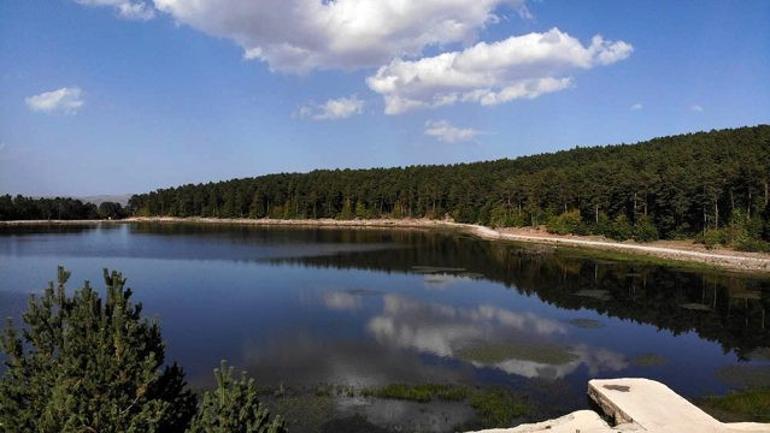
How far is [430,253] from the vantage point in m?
70.8

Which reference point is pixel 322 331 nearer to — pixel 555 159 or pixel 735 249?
pixel 735 249

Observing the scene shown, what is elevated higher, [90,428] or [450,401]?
[90,428]

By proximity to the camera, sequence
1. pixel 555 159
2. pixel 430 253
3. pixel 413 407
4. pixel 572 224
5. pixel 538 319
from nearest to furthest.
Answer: pixel 413 407, pixel 538 319, pixel 430 253, pixel 572 224, pixel 555 159

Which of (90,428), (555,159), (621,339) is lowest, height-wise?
(621,339)

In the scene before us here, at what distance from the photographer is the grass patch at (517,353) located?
2533 centimetres

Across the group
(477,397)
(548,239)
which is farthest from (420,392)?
(548,239)

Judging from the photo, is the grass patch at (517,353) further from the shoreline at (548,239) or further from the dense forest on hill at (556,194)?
the dense forest on hill at (556,194)

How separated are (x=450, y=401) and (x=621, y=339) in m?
14.2

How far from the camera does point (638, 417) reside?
1670cm

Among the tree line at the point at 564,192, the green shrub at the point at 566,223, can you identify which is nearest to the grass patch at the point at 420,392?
the tree line at the point at 564,192

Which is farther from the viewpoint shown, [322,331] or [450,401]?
[322,331]

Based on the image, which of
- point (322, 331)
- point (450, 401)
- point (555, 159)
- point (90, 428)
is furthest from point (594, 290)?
point (555, 159)

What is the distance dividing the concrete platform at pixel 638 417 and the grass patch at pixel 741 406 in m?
2.03

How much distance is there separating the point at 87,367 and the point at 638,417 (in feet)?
48.5
